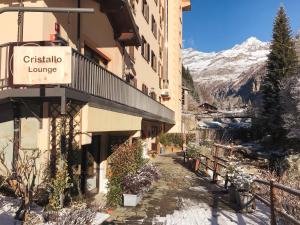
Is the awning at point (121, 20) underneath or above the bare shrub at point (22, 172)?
above

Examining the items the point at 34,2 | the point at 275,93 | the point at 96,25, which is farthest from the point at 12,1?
the point at 275,93

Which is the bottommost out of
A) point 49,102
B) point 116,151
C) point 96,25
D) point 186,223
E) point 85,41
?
point 186,223

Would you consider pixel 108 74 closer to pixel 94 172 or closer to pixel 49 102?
pixel 49 102

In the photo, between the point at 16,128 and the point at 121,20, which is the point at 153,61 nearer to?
the point at 121,20

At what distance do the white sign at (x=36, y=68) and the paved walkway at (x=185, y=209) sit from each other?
4209 mm

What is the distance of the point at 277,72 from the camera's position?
52844mm

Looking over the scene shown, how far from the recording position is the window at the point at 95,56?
1415 centimetres

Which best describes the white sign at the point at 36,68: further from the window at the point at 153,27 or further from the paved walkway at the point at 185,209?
the window at the point at 153,27

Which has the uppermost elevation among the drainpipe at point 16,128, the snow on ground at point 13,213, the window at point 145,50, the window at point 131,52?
the window at point 145,50

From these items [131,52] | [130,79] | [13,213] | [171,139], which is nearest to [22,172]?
[13,213]

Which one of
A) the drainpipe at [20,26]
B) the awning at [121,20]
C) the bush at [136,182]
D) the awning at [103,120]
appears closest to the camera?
the awning at [103,120]

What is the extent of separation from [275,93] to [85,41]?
43305mm

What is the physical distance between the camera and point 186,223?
402 inches

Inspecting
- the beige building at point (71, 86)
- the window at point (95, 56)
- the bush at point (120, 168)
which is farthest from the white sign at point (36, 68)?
the window at point (95, 56)
